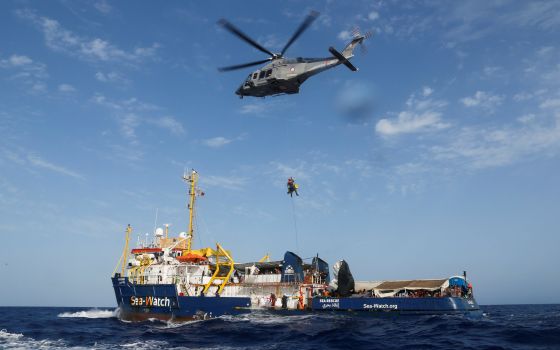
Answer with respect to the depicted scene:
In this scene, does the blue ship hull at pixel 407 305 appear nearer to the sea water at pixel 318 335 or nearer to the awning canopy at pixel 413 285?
the sea water at pixel 318 335

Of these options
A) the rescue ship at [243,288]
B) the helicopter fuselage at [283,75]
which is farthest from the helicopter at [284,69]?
the rescue ship at [243,288]

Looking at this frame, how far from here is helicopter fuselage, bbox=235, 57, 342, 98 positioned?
2859cm

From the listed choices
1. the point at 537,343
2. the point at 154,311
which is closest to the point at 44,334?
the point at 154,311

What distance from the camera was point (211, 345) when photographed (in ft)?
74.9

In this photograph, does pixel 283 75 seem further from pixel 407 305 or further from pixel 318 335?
pixel 407 305

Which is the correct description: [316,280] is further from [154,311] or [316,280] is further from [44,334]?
[44,334]

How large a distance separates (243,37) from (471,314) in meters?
26.9

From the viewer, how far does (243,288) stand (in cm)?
3894

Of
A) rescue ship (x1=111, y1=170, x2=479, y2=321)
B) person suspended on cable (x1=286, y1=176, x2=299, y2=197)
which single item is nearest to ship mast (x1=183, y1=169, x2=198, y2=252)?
rescue ship (x1=111, y1=170, x2=479, y2=321)

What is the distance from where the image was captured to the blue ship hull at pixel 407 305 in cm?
3112

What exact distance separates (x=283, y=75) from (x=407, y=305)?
63.4ft

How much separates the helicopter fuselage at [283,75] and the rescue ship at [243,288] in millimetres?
15214

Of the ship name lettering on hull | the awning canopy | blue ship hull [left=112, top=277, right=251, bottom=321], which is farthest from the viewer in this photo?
the ship name lettering on hull

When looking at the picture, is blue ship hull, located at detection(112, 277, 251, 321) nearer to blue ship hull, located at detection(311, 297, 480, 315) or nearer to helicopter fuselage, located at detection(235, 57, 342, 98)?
blue ship hull, located at detection(311, 297, 480, 315)
